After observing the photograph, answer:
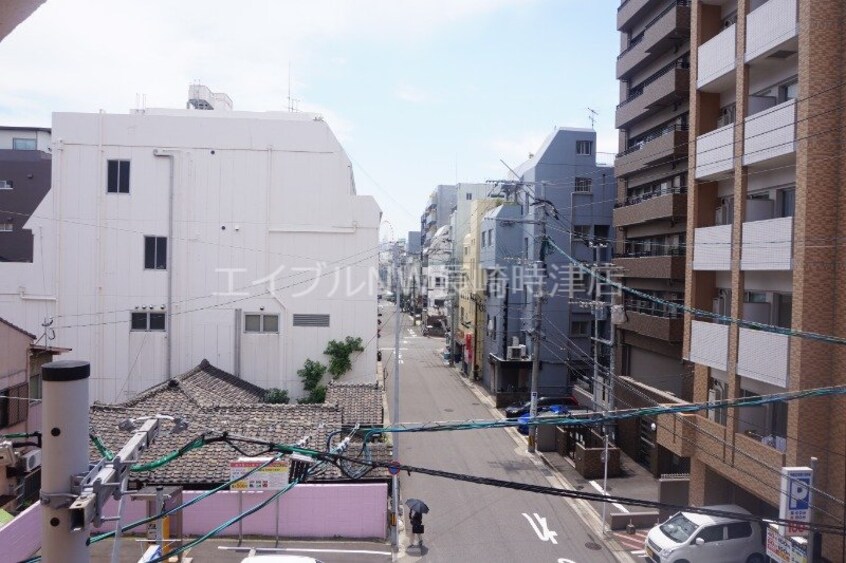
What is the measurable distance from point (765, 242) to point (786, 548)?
6684 millimetres

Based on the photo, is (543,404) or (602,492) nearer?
(602,492)

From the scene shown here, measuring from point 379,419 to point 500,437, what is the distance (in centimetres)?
1012

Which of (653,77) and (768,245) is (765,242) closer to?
(768,245)

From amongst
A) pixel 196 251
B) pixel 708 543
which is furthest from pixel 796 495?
pixel 196 251

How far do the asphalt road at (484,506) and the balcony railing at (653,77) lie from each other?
667 inches

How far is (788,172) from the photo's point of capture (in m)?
13.9

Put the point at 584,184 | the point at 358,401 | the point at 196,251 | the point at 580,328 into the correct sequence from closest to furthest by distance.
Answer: the point at 358,401 → the point at 196,251 → the point at 584,184 → the point at 580,328

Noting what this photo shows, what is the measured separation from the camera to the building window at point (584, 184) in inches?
1357

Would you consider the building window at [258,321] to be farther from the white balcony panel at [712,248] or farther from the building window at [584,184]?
the building window at [584,184]

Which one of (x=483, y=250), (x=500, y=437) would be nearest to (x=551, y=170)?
(x=483, y=250)

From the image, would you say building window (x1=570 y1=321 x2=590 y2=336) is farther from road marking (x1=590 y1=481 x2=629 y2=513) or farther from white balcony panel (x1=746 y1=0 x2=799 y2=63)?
white balcony panel (x1=746 y1=0 x2=799 y2=63)

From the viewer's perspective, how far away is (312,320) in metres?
26.8

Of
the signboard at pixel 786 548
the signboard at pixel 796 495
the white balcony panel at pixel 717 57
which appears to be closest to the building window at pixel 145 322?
the white balcony panel at pixel 717 57

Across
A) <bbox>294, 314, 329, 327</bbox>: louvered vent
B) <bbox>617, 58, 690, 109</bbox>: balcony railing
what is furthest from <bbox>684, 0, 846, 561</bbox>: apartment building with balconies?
<bbox>294, 314, 329, 327</bbox>: louvered vent
